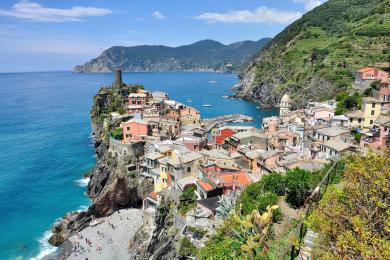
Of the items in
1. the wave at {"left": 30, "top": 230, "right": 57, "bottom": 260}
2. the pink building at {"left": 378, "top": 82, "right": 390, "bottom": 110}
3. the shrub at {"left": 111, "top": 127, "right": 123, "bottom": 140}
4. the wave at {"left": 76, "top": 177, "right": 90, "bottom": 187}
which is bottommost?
the wave at {"left": 30, "top": 230, "right": 57, "bottom": 260}

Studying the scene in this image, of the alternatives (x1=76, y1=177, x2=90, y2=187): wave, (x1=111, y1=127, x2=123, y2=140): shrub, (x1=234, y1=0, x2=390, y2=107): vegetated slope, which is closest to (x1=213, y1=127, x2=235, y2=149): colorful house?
(x1=111, y1=127, x2=123, y2=140): shrub

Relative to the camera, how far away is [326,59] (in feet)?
344

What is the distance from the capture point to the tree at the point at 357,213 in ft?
28.6

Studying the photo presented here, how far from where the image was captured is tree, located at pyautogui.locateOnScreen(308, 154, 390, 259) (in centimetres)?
Result: 870

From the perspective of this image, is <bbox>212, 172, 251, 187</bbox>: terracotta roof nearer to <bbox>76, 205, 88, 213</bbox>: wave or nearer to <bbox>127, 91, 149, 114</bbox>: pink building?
<bbox>76, 205, 88, 213</bbox>: wave

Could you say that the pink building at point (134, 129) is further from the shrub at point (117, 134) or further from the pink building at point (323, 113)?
the pink building at point (323, 113)

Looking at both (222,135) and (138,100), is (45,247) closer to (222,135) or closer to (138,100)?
(222,135)

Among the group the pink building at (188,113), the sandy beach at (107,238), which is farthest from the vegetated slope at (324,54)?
the sandy beach at (107,238)

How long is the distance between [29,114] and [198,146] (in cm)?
9235

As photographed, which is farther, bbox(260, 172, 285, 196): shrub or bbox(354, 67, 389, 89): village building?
bbox(354, 67, 389, 89): village building

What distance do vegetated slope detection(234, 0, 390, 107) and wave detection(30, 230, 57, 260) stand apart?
71.7 meters

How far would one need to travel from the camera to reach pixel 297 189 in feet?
73.7

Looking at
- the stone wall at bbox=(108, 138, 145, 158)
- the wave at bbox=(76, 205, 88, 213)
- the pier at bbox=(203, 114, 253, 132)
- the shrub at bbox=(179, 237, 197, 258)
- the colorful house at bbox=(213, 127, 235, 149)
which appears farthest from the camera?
the pier at bbox=(203, 114, 253, 132)

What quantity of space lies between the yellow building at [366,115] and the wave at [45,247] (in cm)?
4121
